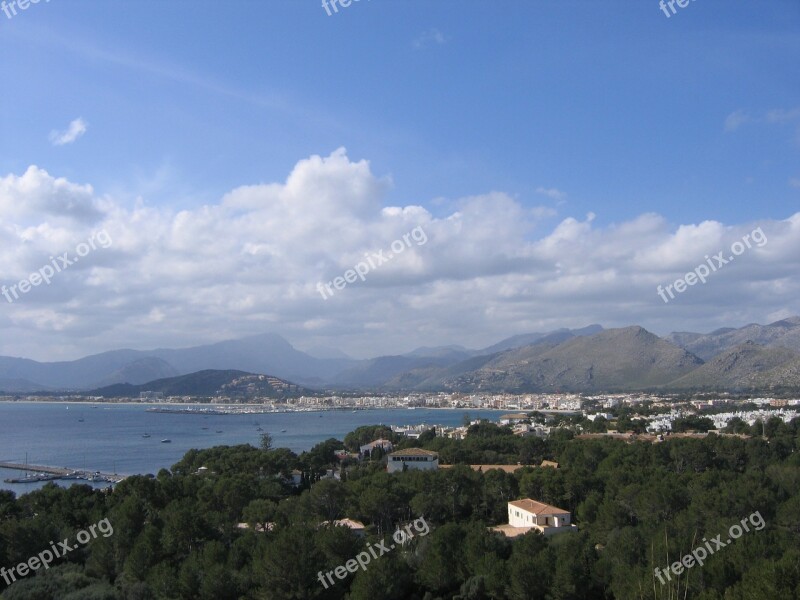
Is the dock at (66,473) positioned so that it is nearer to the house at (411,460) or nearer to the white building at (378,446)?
the white building at (378,446)

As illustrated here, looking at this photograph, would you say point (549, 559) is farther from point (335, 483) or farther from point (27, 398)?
point (27, 398)

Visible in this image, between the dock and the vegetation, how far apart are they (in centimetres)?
1485

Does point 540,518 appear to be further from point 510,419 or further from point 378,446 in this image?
point 510,419

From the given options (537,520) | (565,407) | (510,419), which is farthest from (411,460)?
(565,407)

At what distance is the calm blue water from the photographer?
1833 inches

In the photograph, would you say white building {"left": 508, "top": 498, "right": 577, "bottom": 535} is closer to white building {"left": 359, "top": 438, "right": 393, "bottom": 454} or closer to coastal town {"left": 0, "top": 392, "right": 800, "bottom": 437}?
white building {"left": 359, "top": 438, "right": 393, "bottom": 454}

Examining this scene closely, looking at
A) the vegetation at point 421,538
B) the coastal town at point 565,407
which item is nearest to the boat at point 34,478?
the vegetation at point 421,538

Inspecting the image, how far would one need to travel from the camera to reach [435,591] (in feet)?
44.5

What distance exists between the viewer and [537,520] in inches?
737

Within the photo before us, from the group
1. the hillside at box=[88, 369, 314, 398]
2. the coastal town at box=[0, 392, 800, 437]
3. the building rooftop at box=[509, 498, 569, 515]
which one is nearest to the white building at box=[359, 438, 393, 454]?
the coastal town at box=[0, 392, 800, 437]

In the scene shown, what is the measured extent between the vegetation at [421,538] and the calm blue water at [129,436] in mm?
19809

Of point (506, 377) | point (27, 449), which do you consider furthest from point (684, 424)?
point (506, 377)

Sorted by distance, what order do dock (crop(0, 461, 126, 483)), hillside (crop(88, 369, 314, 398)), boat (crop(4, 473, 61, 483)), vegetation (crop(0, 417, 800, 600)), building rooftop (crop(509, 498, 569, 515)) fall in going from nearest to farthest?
vegetation (crop(0, 417, 800, 600)), building rooftop (crop(509, 498, 569, 515)), boat (crop(4, 473, 61, 483)), dock (crop(0, 461, 126, 483)), hillside (crop(88, 369, 314, 398))

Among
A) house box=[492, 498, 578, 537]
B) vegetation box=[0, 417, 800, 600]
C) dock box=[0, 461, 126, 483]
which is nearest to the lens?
vegetation box=[0, 417, 800, 600]
